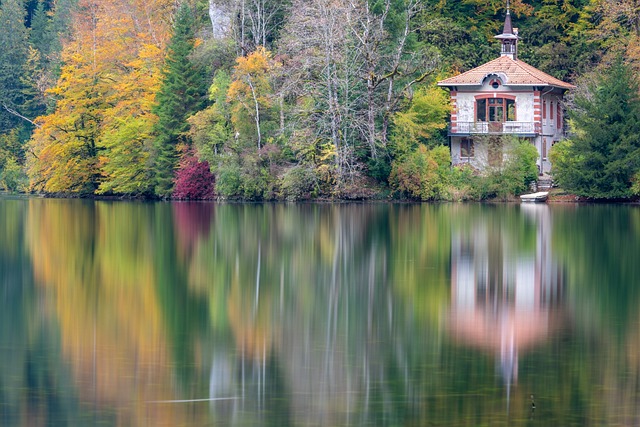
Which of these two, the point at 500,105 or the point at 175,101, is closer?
the point at 500,105

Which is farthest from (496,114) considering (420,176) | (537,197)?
(420,176)

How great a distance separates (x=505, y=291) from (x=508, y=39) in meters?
43.2

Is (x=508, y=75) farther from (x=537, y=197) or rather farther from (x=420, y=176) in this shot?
(x=420, y=176)

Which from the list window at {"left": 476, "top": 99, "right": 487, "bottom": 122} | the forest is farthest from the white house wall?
the forest

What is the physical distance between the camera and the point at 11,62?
9631cm

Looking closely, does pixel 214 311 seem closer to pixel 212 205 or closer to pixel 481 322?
pixel 481 322

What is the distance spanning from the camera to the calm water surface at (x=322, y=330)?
13.3 meters

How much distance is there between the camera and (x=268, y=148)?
6025cm

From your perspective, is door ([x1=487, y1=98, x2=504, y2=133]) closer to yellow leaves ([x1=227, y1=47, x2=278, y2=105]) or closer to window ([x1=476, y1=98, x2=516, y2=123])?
window ([x1=476, y1=98, x2=516, y2=123])

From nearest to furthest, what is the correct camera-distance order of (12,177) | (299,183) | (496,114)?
(299,183), (496,114), (12,177)

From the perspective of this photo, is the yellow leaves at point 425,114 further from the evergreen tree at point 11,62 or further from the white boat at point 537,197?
the evergreen tree at point 11,62

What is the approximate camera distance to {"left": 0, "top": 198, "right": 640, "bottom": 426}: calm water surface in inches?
525

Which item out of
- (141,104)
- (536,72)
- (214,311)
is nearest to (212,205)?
(141,104)

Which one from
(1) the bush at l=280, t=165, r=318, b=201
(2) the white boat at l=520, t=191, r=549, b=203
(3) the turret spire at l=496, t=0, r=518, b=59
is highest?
(3) the turret spire at l=496, t=0, r=518, b=59
